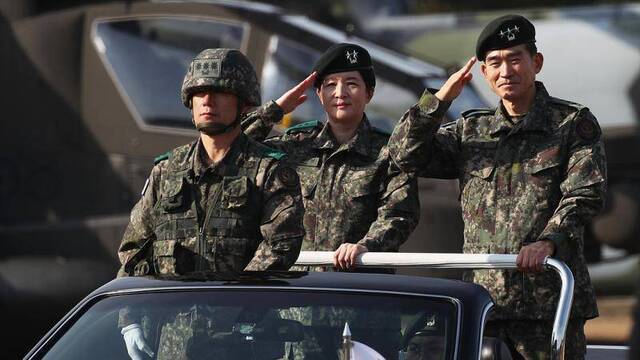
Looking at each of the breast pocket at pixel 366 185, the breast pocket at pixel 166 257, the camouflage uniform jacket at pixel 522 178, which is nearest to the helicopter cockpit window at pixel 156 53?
the breast pocket at pixel 366 185

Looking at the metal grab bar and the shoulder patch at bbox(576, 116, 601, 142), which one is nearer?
the metal grab bar

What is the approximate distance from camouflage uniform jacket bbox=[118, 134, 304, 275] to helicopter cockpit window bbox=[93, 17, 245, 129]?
19.0ft

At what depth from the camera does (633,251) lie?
10836 millimetres

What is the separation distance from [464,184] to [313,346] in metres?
1.44

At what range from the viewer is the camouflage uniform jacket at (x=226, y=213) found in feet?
16.4

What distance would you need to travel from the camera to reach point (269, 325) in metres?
4.18

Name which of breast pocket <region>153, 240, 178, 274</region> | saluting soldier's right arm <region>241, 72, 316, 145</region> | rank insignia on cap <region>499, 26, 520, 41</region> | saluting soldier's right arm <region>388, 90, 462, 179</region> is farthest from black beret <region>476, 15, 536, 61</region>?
breast pocket <region>153, 240, 178, 274</region>

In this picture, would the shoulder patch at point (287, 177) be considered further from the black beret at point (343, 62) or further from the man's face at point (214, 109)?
the black beret at point (343, 62)

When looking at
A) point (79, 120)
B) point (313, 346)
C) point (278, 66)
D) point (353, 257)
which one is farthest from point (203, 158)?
point (79, 120)

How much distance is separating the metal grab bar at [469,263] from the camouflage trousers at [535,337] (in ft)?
0.79

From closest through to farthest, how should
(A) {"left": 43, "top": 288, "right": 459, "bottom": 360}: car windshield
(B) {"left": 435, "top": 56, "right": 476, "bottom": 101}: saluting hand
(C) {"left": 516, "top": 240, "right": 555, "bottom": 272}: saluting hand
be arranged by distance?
(A) {"left": 43, "top": 288, "right": 459, "bottom": 360}: car windshield
(C) {"left": 516, "top": 240, "right": 555, "bottom": 272}: saluting hand
(B) {"left": 435, "top": 56, "right": 476, "bottom": 101}: saluting hand

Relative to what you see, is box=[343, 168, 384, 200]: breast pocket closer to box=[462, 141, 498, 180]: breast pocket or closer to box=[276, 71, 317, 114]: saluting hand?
box=[276, 71, 317, 114]: saluting hand

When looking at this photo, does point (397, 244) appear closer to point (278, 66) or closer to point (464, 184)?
point (464, 184)

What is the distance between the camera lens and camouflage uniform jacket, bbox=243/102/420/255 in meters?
5.78
